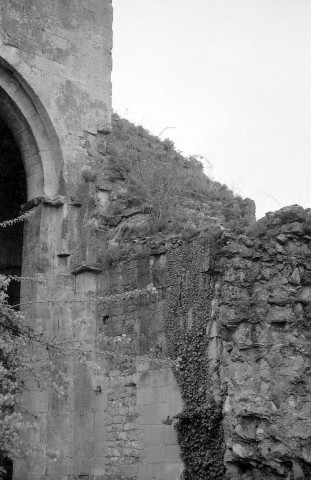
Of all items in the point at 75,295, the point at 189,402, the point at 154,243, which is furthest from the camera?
the point at 75,295

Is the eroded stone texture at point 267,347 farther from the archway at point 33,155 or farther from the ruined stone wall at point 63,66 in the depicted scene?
the ruined stone wall at point 63,66

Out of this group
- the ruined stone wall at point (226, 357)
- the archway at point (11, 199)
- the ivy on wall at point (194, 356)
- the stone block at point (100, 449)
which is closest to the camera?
the ruined stone wall at point (226, 357)

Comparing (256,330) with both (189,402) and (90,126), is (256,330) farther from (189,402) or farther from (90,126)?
(90,126)

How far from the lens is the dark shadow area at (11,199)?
15242 millimetres

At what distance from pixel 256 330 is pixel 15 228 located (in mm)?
8643

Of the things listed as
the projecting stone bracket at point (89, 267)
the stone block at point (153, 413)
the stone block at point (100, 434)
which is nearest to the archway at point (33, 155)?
the projecting stone bracket at point (89, 267)

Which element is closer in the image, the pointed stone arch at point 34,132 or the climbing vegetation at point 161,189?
the climbing vegetation at point 161,189

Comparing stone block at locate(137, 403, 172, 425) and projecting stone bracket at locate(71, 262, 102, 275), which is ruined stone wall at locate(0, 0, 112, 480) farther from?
stone block at locate(137, 403, 172, 425)

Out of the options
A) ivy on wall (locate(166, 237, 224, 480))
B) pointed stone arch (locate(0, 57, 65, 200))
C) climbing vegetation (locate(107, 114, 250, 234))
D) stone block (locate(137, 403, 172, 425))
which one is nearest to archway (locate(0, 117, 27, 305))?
climbing vegetation (locate(107, 114, 250, 234))

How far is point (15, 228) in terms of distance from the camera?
16656mm

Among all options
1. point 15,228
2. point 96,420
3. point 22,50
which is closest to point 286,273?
point 96,420

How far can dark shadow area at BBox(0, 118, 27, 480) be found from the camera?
15.2m

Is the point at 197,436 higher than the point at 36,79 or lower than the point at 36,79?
lower

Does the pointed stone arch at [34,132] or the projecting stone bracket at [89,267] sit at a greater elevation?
the pointed stone arch at [34,132]
